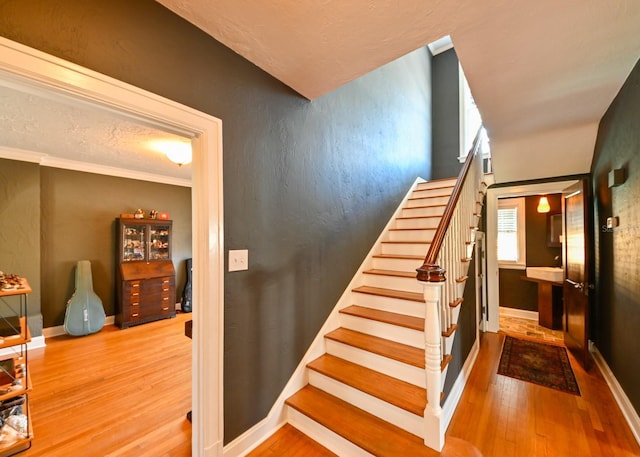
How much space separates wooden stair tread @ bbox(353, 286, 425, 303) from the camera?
2223 millimetres

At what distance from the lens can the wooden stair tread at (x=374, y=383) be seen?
1587 mm

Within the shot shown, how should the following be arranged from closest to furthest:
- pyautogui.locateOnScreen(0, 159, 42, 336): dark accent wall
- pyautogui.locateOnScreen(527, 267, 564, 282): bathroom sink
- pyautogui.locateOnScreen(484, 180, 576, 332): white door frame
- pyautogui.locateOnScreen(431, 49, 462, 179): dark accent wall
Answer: pyautogui.locateOnScreen(0, 159, 42, 336): dark accent wall < pyautogui.locateOnScreen(484, 180, 576, 332): white door frame < pyautogui.locateOnScreen(527, 267, 564, 282): bathroom sink < pyautogui.locateOnScreen(431, 49, 462, 179): dark accent wall

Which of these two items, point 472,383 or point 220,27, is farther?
point 472,383

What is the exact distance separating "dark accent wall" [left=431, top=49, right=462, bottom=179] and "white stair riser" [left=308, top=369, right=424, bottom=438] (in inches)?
175

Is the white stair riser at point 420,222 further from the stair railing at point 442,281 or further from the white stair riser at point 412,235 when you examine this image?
the stair railing at point 442,281

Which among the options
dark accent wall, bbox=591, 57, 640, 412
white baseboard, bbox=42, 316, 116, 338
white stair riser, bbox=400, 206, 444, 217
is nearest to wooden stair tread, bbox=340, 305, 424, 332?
dark accent wall, bbox=591, 57, 640, 412

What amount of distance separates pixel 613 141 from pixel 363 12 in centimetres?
259

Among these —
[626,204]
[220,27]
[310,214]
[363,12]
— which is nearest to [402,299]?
[310,214]

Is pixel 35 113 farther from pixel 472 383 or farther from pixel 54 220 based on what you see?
pixel 472 383

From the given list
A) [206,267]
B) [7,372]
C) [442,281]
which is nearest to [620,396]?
[442,281]

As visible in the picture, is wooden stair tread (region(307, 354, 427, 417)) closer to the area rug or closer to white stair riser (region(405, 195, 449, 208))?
the area rug

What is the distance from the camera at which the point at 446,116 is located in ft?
16.7

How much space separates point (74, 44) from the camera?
101 centimetres

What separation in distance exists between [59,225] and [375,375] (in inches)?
183
